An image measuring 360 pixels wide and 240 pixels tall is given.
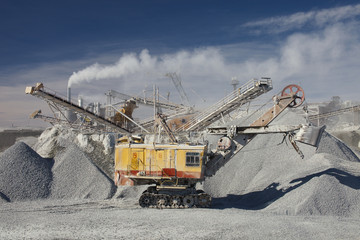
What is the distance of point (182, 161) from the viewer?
581 inches

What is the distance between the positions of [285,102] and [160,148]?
622 centimetres

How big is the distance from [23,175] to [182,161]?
9.47 meters

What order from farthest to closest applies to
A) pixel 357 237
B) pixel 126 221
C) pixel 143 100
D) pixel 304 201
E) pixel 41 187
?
pixel 143 100 → pixel 41 187 → pixel 304 201 → pixel 126 221 → pixel 357 237

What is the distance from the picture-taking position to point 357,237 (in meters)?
9.45

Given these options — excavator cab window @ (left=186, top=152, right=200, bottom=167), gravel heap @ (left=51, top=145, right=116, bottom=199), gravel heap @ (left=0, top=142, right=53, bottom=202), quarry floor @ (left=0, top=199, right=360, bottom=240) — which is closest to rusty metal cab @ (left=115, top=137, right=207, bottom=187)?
excavator cab window @ (left=186, top=152, right=200, bottom=167)

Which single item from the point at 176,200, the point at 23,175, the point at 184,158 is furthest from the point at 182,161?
the point at 23,175

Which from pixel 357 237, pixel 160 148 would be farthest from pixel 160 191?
pixel 357 237

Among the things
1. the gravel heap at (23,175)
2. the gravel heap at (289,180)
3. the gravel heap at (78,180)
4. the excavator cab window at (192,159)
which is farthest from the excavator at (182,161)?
the gravel heap at (23,175)

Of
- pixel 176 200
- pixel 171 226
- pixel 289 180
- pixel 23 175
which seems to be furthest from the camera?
pixel 23 175

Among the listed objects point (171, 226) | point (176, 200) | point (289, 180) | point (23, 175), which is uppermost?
point (289, 180)

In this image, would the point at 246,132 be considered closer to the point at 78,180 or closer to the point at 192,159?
the point at 192,159

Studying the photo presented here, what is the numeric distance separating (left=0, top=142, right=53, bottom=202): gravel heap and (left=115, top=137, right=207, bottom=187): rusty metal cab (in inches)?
214

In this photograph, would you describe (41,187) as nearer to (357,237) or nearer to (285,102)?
(285,102)

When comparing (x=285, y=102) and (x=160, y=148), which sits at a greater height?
(x=285, y=102)
